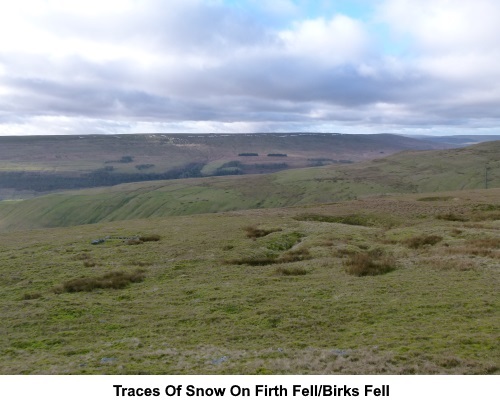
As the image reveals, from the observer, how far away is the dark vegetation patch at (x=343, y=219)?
5569cm

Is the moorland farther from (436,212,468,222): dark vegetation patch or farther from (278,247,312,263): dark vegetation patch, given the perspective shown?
(436,212,468,222): dark vegetation patch

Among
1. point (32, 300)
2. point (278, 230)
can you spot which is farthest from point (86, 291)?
point (278, 230)

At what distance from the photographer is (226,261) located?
33031 millimetres

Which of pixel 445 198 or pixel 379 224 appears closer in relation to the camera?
pixel 379 224

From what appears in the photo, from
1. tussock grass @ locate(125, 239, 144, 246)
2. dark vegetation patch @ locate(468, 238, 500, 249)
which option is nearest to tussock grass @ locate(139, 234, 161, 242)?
tussock grass @ locate(125, 239, 144, 246)

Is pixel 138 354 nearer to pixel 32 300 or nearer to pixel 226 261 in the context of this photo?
pixel 32 300

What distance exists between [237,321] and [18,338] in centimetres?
923

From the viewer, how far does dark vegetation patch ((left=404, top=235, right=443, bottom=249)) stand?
37.0 meters

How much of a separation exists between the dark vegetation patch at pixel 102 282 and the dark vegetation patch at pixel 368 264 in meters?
14.2

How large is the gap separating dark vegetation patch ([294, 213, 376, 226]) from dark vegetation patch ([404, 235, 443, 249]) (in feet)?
50.3

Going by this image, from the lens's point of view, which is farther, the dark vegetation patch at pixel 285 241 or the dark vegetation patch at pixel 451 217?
the dark vegetation patch at pixel 451 217

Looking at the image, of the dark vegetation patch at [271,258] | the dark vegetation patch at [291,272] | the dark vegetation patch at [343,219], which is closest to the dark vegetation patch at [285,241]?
the dark vegetation patch at [271,258]

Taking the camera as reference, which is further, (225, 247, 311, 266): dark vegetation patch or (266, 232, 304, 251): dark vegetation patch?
(266, 232, 304, 251): dark vegetation patch

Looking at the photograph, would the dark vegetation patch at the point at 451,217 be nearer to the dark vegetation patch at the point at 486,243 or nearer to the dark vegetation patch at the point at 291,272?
the dark vegetation patch at the point at 486,243
